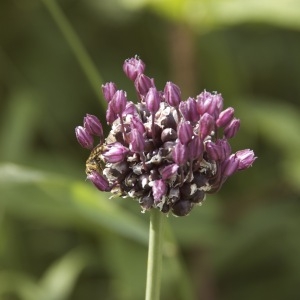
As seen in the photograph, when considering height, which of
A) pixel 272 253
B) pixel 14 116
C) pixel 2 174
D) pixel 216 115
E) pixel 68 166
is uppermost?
pixel 14 116

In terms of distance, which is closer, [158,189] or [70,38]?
[158,189]

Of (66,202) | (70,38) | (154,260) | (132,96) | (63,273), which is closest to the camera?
(154,260)

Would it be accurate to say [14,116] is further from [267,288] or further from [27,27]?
[267,288]

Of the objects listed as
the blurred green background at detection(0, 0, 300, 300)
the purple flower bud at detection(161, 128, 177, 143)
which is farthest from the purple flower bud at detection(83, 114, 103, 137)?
the blurred green background at detection(0, 0, 300, 300)

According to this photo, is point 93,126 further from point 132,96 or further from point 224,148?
point 132,96

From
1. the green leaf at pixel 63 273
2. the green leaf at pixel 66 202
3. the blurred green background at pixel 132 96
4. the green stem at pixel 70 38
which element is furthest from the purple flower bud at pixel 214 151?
the green leaf at pixel 63 273

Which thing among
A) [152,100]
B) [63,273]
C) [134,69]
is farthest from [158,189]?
[63,273]

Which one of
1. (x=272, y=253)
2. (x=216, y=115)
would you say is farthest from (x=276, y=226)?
(x=216, y=115)
